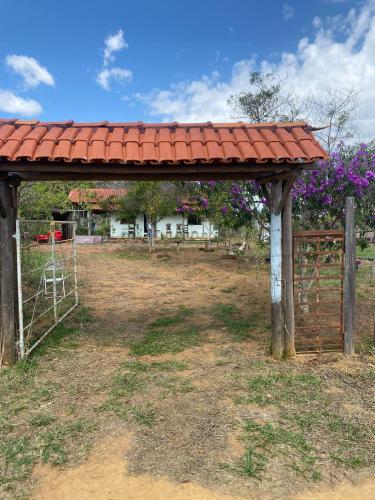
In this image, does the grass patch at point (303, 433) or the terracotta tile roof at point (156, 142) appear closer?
the grass patch at point (303, 433)

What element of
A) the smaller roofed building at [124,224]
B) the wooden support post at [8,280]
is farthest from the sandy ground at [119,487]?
the smaller roofed building at [124,224]

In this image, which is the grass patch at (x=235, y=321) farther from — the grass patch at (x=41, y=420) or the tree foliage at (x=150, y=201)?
the tree foliage at (x=150, y=201)

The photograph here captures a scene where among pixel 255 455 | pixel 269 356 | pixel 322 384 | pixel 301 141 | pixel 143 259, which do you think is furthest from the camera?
pixel 143 259

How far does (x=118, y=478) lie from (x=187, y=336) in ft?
11.7

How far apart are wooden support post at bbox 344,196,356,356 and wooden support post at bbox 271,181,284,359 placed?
2.92 ft

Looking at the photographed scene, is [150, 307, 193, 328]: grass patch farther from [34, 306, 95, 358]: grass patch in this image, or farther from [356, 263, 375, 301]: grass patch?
[356, 263, 375, 301]: grass patch

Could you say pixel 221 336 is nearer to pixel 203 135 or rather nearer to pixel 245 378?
pixel 245 378

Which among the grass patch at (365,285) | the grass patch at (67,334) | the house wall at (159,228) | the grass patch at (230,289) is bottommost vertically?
the grass patch at (67,334)

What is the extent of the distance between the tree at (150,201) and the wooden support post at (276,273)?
1720 centimetres

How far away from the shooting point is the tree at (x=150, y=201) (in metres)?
22.0

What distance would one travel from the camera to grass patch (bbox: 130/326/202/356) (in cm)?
568

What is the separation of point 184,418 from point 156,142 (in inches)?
121

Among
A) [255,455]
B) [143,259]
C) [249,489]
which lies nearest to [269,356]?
[255,455]

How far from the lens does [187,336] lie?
6.38m
